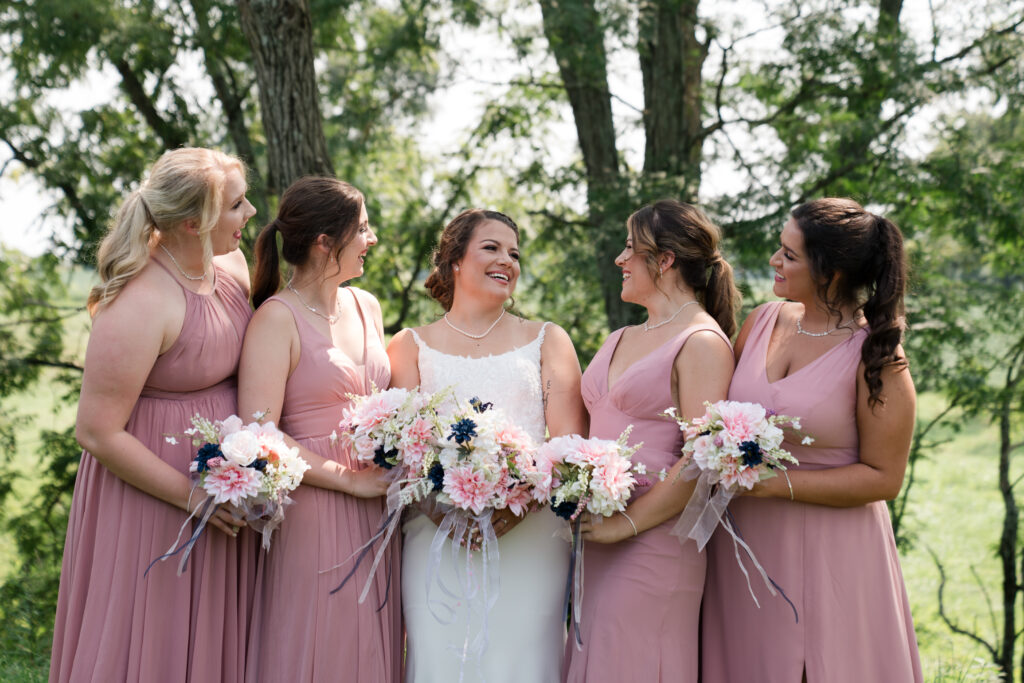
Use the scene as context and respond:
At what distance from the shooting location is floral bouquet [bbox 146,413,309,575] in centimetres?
355

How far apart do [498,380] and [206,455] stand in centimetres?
141

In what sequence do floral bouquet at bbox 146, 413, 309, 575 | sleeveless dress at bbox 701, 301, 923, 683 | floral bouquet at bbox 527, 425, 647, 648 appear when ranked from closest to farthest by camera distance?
floral bouquet at bbox 146, 413, 309, 575
floral bouquet at bbox 527, 425, 647, 648
sleeveless dress at bbox 701, 301, 923, 683

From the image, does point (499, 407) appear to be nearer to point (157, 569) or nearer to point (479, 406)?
point (479, 406)

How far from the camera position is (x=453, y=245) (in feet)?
15.2

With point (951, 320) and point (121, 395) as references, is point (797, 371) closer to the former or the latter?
point (121, 395)

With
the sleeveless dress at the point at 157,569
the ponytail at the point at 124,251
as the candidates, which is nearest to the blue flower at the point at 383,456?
the sleeveless dress at the point at 157,569

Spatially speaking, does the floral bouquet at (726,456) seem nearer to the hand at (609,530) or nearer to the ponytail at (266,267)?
the hand at (609,530)

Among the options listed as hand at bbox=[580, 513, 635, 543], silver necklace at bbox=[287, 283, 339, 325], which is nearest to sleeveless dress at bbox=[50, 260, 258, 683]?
silver necklace at bbox=[287, 283, 339, 325]

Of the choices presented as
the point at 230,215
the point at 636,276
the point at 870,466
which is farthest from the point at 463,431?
the point at 870,466

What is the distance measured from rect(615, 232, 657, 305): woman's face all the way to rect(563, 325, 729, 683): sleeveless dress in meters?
0.33

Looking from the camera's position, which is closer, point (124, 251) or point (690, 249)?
point (124, 251)

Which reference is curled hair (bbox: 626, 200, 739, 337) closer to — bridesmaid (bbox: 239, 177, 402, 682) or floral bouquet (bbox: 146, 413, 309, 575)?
bridesmaid (bbox: 239, 177, 402, 682)

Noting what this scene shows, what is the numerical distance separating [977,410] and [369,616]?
24.0ft

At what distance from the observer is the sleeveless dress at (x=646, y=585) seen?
A: 391 centimetres
